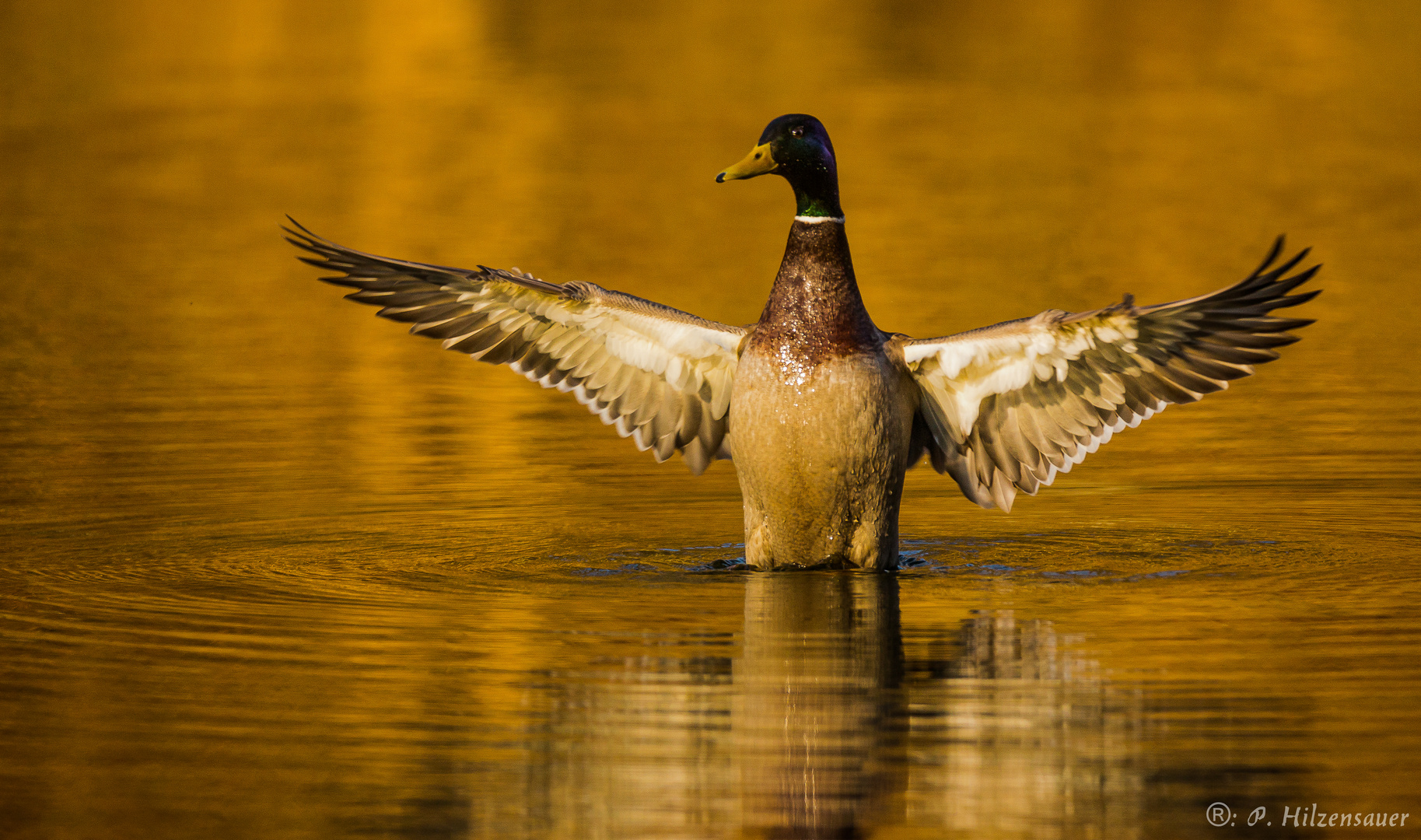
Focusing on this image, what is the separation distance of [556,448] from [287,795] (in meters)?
8.81

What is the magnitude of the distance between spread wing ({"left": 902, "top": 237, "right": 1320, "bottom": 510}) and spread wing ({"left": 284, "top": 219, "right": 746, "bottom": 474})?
139 cm

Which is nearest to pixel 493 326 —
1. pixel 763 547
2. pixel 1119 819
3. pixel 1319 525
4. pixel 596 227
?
pixel 763 547

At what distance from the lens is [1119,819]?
7824 millimetres

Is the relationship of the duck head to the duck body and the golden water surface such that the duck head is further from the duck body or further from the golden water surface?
the golden water surface

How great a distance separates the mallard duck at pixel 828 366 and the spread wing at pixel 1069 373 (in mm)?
12

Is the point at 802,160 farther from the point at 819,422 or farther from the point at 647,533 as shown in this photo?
the point at 647,533

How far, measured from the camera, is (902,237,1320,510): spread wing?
12.1 m

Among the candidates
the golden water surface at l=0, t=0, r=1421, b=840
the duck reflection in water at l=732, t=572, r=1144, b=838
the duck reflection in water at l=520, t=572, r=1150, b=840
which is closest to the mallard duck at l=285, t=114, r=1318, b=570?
the golden water surface at l=0, t=0, r=1421, b=840

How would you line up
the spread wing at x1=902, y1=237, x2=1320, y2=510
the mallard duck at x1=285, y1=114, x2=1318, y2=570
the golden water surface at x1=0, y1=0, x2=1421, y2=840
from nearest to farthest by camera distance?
the golden water surface at x1=0, y1=0, x2=1421, y2=840 → the spread wing at x1=902, y1=237, x2=1320, y2=510 → the mallard duck at x1=285, y1=114, x2=1318, y2=570

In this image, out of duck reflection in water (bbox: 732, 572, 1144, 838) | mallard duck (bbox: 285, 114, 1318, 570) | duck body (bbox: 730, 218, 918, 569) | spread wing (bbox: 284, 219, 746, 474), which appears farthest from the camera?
spread wing (bbox: 284, 219, 746, 474)

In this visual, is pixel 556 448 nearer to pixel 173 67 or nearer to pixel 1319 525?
pixel 1319 525

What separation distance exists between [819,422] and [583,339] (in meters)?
1.87

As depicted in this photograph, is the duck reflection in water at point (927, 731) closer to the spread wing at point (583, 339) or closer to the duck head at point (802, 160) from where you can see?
the spread wing at point (583, 339)

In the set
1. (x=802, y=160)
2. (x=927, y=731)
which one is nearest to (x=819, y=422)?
(x=802, y=160)
